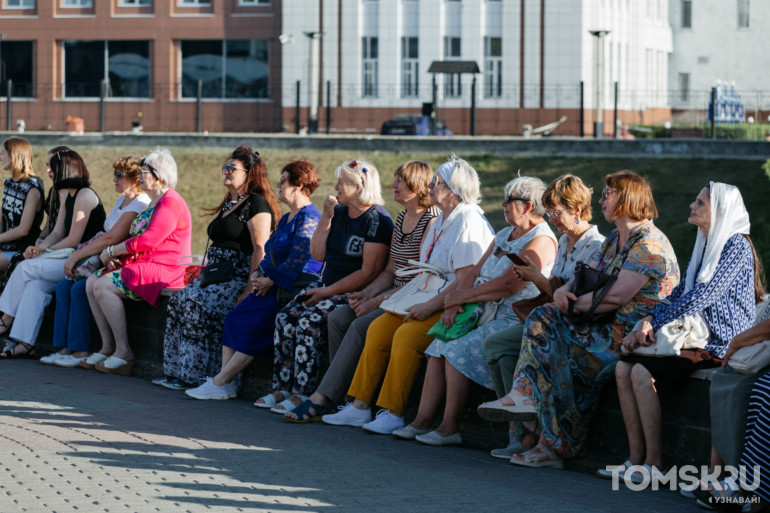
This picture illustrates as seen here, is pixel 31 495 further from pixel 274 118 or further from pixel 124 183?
pixel 274 118

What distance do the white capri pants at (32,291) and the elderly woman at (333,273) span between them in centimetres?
321

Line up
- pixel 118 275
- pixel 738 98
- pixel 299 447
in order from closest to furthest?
pixel 299 447 < pixel 118 275 < pixel 738 98

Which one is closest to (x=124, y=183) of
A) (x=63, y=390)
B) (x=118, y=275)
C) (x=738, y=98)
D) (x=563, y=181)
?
(x=118, y=275)

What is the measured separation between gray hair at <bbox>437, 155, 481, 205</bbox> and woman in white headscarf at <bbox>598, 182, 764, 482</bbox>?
1920 mm

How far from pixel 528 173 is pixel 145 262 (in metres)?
18.2

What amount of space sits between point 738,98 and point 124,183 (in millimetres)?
27666

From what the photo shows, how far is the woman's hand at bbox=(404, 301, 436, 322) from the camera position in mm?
8062

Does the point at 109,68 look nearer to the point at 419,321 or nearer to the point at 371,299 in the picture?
the point at 371,299

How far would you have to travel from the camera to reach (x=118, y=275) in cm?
1042

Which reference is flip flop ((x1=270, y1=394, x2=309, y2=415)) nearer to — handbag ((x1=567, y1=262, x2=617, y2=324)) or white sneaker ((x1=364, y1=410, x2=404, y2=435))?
white sneaker ((x1=364, y1=410, x2=404, y2=435))

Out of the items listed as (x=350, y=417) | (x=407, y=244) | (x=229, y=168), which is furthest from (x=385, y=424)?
(x=229, y=168)

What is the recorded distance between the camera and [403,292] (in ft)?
27.2

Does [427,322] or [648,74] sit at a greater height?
[648,74]

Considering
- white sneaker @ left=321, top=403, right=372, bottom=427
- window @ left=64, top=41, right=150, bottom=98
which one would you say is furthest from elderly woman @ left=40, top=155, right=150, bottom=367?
window @ left=64, top=41, right=150, bottom=98
